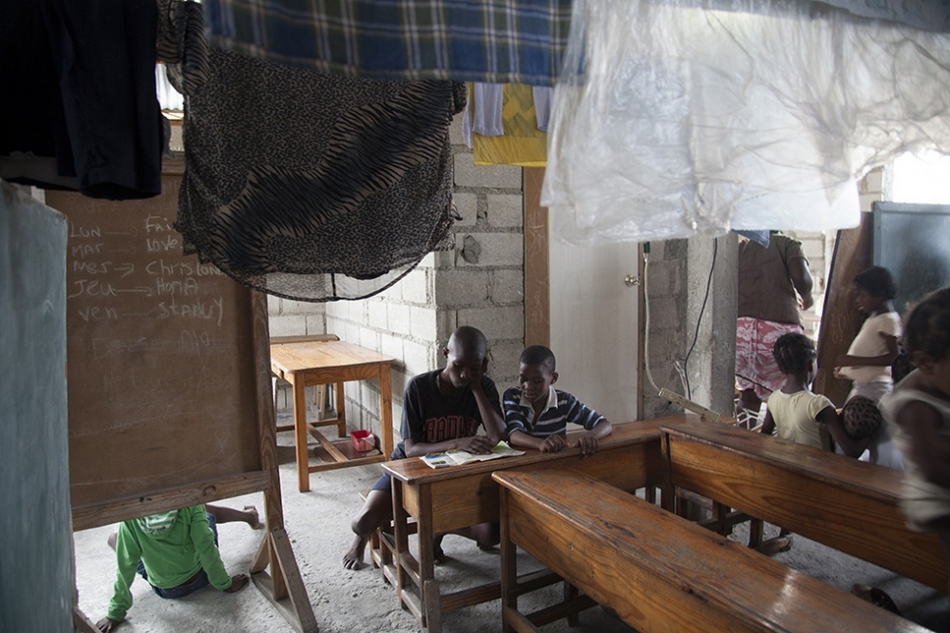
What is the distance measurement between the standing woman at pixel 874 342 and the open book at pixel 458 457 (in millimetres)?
2197

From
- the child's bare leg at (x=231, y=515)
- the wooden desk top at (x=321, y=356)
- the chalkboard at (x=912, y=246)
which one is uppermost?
the chalkboard at (x=912, y=246)

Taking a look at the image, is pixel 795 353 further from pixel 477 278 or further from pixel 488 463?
pixel 477 278

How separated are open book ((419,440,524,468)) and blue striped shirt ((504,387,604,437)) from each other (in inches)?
10.4

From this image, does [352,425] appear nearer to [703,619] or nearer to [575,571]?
[575,571]

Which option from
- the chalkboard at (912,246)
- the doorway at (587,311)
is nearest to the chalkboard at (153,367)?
the doorway at (587,311)

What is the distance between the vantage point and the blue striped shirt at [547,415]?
126 inches

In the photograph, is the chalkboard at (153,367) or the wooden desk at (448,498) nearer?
the chalkboard at (153,367)

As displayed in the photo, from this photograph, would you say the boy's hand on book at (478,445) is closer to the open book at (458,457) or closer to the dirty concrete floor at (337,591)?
the open book at (458,457)

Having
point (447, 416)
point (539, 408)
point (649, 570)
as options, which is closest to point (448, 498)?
point (447, 416)

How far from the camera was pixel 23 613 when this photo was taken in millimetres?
1161

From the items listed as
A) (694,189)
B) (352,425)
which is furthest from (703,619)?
(352,425)

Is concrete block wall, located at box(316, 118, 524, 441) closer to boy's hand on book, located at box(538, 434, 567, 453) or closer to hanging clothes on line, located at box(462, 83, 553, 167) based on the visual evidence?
hanging clothes on line, located at box(462, 83, 553, 167)

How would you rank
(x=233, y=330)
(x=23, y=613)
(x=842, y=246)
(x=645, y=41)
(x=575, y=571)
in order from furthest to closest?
1. (x=842, y=246)
2. (x=233, y=330)
3. (x=575, y=571)
4. (x=645, y=41)
5. (x=23, y=613)

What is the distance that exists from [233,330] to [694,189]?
2.03m
